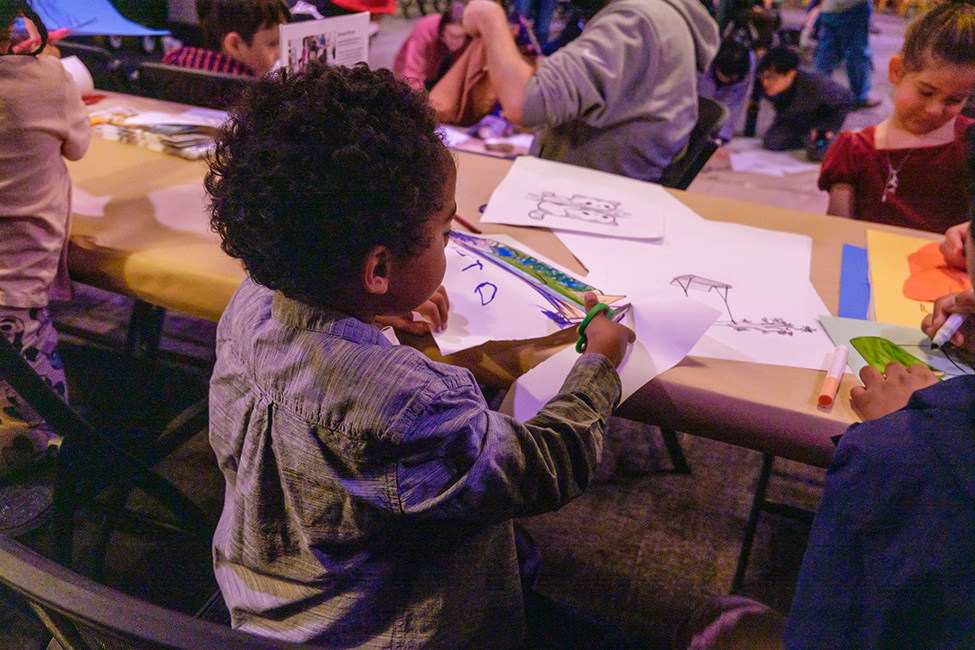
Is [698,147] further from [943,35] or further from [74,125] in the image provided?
[74,125]

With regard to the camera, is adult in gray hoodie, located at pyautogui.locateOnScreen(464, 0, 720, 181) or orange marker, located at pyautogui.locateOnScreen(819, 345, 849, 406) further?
adult in gray hoodie, located at pyautogui.locateOnScreen(464, 0, 720, 181)

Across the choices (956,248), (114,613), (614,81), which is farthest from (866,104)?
(114,613)

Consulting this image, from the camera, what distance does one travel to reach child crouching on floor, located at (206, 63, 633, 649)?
0.62 meters

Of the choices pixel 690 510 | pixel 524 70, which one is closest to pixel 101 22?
pixel 524 70

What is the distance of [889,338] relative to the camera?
0.98 metres

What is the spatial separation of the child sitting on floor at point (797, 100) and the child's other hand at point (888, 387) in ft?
13.7

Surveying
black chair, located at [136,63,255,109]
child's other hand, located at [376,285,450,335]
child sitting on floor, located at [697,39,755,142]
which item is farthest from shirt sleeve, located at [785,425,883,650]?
child sitting on floor, located at [697,39,755,142]

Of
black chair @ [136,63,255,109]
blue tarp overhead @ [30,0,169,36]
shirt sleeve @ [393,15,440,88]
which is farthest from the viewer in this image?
shirt sleeve @ [393,15,440,88]

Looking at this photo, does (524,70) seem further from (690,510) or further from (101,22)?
(690,510)

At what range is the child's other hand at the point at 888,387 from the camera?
81 cm

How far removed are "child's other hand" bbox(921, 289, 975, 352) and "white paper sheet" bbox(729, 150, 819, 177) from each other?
3.60 meters

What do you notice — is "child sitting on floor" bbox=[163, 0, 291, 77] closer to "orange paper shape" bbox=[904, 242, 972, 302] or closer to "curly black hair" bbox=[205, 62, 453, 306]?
"curly black hair" bbox=[205, 62, 453, 306]

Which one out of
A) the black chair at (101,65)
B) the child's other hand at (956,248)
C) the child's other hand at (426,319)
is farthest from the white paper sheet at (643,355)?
the black chair at (101,65)

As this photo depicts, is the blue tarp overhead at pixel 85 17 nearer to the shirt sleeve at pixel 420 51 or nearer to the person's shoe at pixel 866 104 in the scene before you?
the shirt sleeve at pixel 420 51
